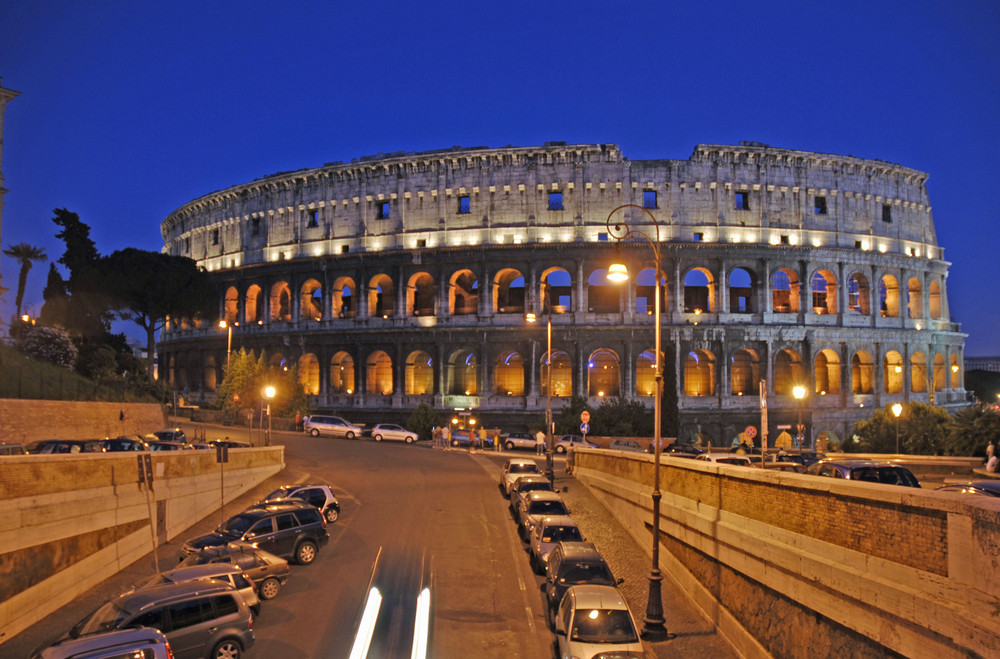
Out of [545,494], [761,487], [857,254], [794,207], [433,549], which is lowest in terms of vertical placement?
[433,549]

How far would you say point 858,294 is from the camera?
56.5 meters

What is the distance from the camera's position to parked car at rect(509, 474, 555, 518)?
23.8m

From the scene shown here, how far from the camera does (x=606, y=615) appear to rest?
473 inches

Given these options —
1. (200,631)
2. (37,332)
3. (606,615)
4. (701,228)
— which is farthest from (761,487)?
(37,332)

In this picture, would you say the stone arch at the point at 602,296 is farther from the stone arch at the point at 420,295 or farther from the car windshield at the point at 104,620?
the car windshield at the point at 104,620

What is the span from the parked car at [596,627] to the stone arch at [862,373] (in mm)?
48726

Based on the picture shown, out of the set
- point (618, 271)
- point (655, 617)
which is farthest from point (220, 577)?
point (618, 271)

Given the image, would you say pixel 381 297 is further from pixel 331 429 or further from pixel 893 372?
pixel 893 372

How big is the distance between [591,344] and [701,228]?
503 inches

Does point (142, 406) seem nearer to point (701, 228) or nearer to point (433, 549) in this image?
point (433, 549)

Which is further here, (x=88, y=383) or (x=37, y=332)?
(x=37, y=332)

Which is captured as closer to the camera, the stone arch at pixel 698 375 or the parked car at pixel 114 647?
the parked car at pixel 114 647

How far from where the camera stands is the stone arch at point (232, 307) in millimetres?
62578

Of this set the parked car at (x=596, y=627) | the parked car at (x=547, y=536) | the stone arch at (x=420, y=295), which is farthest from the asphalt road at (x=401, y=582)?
the stone arch at (x=420, y=295)
